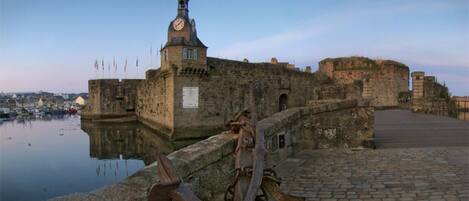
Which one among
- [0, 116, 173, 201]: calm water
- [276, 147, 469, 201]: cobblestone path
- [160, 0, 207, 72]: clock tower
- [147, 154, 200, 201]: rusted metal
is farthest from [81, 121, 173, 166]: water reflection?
[147, 154, 200, 201]: rusted metal

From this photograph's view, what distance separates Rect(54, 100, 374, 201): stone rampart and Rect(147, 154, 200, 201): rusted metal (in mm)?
973

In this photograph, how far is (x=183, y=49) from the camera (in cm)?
2362

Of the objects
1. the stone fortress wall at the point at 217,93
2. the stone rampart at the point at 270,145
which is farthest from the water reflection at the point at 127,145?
the stone rampart at the point at 270,145

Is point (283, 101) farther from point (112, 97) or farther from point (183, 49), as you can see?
point (112, 97)

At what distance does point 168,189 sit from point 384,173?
452 cm

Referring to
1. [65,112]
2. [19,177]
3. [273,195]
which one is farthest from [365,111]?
[65,112]

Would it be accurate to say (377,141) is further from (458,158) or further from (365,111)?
(458,158)

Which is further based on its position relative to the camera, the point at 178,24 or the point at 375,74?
the point at 375,74

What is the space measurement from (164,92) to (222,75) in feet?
14.0

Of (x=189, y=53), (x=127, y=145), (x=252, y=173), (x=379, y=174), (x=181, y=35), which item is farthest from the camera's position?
(x=127, y=145)

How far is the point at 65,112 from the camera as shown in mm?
81188

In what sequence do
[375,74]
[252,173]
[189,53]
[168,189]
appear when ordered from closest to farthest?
1. [168,189]
2. [252,173]
3. [189,53]
4. [375,74]

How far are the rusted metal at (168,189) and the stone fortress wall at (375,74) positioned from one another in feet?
98.9

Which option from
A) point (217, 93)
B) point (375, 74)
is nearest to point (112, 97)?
point (217, 93)
